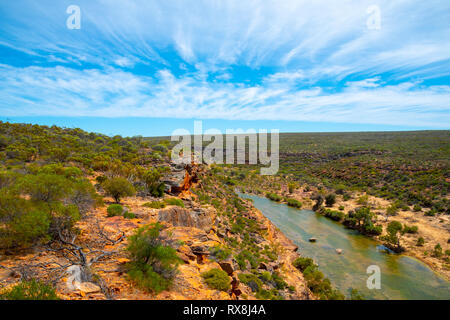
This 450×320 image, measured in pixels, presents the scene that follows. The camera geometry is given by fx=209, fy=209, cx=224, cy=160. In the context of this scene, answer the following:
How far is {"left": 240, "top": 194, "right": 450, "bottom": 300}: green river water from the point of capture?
65.4 ft

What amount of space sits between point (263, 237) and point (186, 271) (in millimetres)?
17789

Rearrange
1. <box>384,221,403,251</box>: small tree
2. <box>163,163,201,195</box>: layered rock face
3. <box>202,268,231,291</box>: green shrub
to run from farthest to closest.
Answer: <box>384,221,403,251</box>: small tree, <box>163,163,201,195</box>: layered rock face, <box>202,268,231,291</box>: green shrub

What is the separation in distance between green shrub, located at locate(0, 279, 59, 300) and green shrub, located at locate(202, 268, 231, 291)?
16.6ft

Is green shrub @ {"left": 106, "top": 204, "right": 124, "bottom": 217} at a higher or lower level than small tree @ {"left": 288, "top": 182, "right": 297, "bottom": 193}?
higher

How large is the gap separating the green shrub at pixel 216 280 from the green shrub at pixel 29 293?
5.07 m

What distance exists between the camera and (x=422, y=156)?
57.4 m

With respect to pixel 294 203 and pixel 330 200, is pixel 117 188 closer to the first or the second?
pixel 294 203

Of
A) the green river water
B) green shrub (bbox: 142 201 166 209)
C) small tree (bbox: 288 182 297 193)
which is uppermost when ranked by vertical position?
green shrub (bbox: 142 201 166 209)

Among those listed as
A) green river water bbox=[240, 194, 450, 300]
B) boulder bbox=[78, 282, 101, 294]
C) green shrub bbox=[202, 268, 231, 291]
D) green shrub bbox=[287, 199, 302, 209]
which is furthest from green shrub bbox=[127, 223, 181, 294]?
green shrub bbox=[287, 199, 302, 209]

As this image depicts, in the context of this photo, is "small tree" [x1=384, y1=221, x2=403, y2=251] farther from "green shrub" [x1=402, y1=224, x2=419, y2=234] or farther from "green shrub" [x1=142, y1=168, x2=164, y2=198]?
"green shrub" [x1=142, y1=168, x2=164, y2=198]

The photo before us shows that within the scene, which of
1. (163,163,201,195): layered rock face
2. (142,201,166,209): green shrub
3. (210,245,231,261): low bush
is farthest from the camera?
(163,163,201,195): layered rock face
